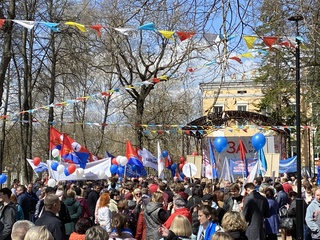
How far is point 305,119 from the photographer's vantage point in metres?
35.1

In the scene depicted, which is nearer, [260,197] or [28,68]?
[260,197]

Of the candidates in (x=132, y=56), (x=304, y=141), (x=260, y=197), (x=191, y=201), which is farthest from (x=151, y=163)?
(x=304, y=141)

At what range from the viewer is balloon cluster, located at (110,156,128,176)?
21.0 m

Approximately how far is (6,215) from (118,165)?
1433 centimetres

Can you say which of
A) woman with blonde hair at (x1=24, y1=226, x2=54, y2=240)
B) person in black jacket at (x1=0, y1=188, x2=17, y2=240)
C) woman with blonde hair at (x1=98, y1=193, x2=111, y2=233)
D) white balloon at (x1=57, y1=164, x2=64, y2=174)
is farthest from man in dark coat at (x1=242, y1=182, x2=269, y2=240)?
white balloon at (x1=57, y1=164, x2=64, y2=174)

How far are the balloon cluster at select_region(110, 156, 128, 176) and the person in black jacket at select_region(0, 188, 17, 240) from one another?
40.5 ft

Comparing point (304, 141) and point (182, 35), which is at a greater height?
point (182, 35)

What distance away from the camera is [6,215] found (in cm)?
816

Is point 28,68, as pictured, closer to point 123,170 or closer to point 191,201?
point 123,170

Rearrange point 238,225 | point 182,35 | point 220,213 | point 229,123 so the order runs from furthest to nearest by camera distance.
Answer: point 229,123 → point 220,213 → point 182,35 → point 238,225

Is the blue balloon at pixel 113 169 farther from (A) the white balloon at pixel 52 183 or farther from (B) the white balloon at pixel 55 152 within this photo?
(A) the white balloon at pixel 52 183

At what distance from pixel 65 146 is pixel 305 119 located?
2082 centimetres

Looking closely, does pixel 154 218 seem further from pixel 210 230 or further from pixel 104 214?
pixel 104 214

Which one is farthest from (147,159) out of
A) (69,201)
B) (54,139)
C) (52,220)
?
(52,220)
